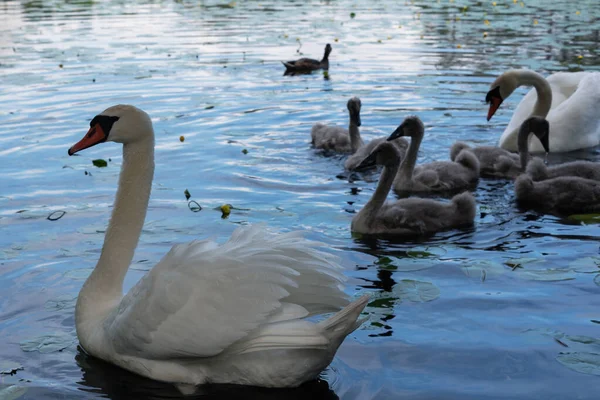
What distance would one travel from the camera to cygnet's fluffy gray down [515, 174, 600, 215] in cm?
813

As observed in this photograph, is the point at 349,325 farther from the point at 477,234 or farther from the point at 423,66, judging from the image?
the point at 423,66

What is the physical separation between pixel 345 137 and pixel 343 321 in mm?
6954

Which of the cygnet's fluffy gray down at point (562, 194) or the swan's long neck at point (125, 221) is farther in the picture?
the cygnet's fluffy gray down at point (562, 194)

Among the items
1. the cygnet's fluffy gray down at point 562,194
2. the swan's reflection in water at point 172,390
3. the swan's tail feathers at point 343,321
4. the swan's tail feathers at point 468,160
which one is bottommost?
the swan's reflection in water at point 172,390

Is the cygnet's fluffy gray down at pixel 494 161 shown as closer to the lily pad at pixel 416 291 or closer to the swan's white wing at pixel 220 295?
the lily pad at pixel 416 291

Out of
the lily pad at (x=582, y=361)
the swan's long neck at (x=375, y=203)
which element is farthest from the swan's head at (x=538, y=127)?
the lily pad at (x=582, y=361)

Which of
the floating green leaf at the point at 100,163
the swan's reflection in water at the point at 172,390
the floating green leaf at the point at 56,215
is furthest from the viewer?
the floating green leaf at the point at 100,163

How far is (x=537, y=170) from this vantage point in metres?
8.76

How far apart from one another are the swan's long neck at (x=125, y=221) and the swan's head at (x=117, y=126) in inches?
3.6

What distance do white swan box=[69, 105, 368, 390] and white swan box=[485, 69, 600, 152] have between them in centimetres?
681

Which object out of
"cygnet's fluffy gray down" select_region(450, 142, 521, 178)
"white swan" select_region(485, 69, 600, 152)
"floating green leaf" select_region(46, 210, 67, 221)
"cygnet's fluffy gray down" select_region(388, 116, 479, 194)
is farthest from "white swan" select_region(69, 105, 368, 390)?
"white swan" select_region(485, 69, 600, 152)

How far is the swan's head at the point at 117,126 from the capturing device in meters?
5.24

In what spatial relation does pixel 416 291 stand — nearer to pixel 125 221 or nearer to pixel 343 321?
pixel 343 321

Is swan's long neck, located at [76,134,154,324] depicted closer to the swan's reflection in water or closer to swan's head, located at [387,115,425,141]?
the swan's reflection in water
